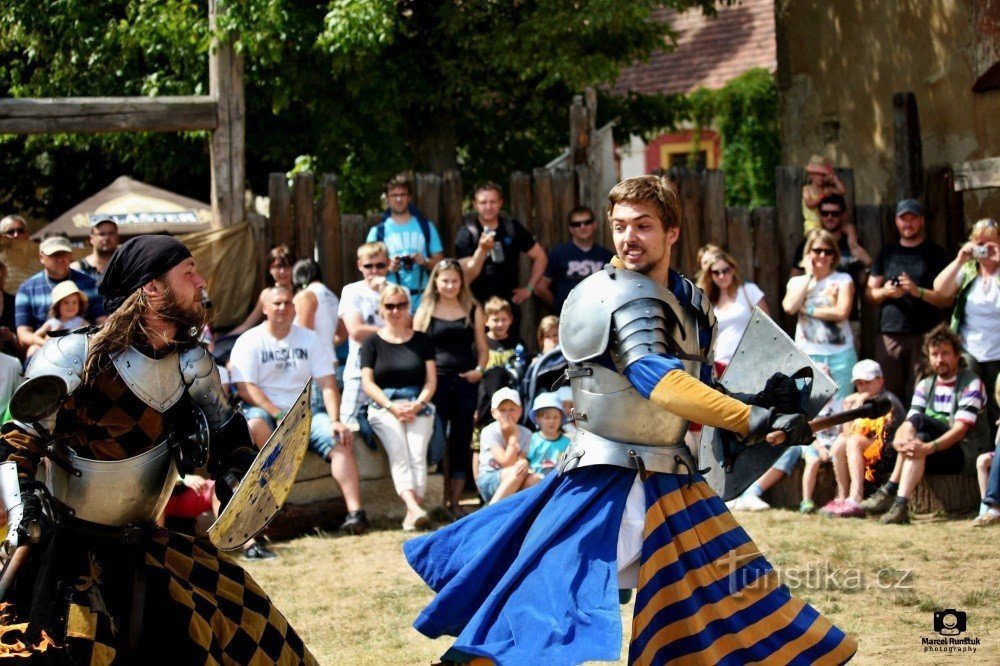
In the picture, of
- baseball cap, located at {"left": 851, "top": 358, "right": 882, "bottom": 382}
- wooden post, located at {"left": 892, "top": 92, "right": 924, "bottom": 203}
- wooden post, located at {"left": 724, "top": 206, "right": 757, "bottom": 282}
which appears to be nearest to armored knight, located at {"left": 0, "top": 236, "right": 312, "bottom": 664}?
baseball cap, located at {"left": 851, "top": 358, "right": 882, "bottom": 382}

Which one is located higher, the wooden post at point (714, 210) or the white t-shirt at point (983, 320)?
the wooden post at point (714, 210)

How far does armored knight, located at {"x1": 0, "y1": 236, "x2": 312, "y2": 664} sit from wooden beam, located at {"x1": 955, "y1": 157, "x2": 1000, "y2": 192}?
734 centimetres

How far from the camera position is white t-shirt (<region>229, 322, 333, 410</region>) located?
7969 mm

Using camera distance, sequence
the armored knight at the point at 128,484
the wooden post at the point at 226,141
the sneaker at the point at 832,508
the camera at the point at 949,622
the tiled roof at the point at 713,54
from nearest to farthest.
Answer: the armored knight at the point at 128,484, the camera at the point at 949,622, the sneaker at the point at 832,508, the wooden post at the point at 226,141, the tiled roof at the point at 713,54

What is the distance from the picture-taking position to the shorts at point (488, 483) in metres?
8.10

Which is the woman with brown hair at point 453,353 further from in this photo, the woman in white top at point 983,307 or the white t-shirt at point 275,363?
the woman in white top at point 983,307

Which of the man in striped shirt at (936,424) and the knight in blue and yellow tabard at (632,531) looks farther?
the man in striped shirt at (936,424)

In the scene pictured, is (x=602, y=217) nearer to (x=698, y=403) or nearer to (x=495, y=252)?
(x=495, y=252)

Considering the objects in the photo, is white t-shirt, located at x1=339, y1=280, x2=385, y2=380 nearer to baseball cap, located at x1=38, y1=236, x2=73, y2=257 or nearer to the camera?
baseball cap, located at x1=38, y1=236, x2=73, y2=257

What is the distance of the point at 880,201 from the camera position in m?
11.8

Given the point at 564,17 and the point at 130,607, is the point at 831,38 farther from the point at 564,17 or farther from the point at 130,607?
the point at 130,607

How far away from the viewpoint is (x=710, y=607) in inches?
148

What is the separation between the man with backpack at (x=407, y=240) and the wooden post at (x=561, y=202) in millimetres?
1028

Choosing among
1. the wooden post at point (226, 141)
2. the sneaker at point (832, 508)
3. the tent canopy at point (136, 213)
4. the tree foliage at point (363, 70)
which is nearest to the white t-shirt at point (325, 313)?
the wooden post at point (226, 141)
